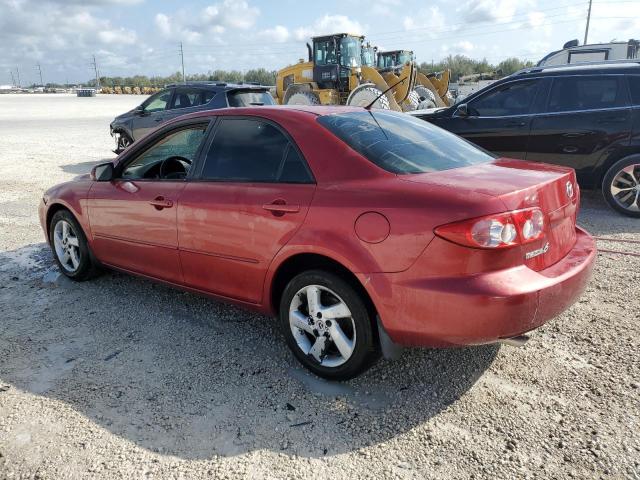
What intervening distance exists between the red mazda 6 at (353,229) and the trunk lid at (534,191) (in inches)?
0.4

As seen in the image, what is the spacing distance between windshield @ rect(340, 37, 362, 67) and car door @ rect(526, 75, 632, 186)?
993cm

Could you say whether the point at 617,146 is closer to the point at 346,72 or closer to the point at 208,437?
the point at 208,437

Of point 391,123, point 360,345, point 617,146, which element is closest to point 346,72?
point 617,146

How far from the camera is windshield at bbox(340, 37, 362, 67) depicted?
15.9 m

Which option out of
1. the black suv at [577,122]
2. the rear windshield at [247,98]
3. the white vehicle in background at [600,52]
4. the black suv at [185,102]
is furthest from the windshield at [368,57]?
the black suv at [577,122]

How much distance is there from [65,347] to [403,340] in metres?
2.37

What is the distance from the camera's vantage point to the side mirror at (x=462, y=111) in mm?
7500

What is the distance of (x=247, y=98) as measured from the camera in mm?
10633

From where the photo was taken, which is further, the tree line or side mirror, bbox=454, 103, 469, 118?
the tree line

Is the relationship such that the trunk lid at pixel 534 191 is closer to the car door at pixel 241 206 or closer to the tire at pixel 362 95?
the car door at pixel 241 206

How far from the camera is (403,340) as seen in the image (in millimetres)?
2721

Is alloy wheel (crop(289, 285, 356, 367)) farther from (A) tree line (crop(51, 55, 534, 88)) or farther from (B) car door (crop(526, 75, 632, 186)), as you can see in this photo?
(A) tree line (crop(51, 55, 534, 88))

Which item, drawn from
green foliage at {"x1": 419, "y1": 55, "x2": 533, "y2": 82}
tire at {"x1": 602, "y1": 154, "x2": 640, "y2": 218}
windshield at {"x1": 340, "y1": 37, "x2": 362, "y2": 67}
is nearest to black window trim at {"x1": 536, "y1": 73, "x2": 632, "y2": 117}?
tire at {"x1": 602, "y1": 154, "x2": 640, "y2": 218}

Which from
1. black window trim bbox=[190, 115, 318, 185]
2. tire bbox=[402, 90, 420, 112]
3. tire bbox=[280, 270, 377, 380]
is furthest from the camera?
tire bbox=[402, 90, 420, 112]
